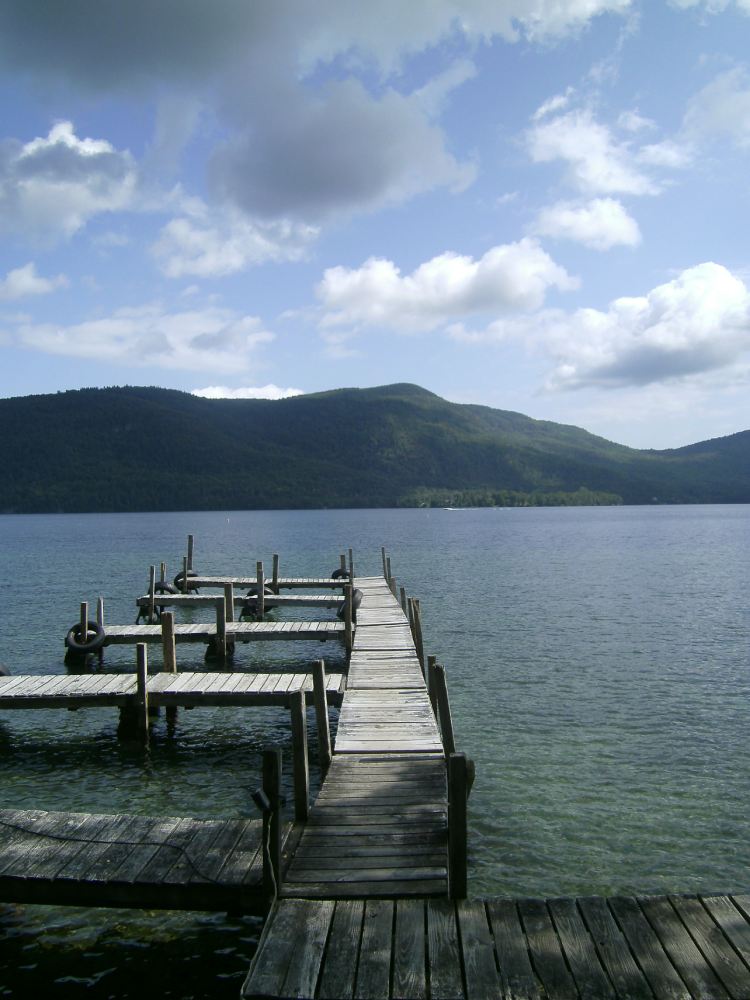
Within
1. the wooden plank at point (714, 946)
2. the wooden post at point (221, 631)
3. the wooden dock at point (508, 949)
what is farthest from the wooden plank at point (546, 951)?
the wooden post at point (221, 631)

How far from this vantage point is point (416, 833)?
8.12 metres

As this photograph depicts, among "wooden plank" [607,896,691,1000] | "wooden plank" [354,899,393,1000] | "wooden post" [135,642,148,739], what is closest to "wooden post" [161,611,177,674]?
"wooden post" [135,642,148,739]

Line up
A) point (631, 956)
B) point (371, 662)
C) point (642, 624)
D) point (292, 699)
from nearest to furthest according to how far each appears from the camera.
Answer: point (631, 956), point (292, 699), point (371, 662), point (642, 624)

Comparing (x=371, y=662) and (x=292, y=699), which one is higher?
(x=292, y=699)

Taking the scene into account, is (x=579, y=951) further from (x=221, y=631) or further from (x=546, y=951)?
(x=221, y=631)

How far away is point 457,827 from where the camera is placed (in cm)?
700

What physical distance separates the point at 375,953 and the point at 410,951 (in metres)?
0.29

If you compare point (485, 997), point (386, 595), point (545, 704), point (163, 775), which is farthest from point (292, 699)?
point (386, 595)

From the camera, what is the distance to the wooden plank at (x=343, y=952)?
5488 mm

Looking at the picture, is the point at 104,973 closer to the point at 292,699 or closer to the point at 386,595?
the point at 292,699

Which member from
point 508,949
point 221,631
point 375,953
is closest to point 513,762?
point 508,949

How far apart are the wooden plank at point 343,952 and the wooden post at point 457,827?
2.94 feet

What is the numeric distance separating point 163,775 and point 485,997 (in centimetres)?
978

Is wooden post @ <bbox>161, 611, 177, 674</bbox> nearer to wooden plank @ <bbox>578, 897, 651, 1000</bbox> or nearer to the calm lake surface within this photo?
the calm lake surface
